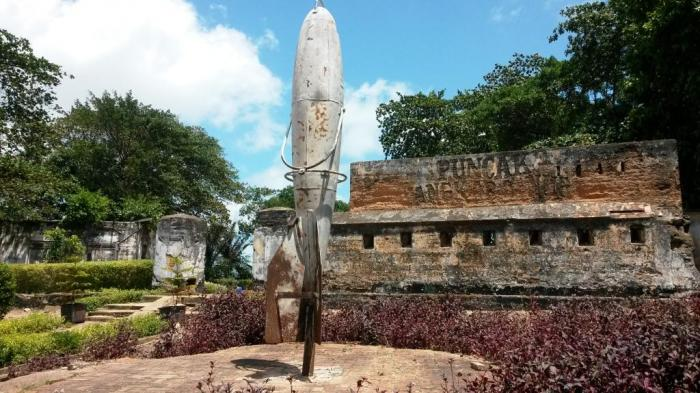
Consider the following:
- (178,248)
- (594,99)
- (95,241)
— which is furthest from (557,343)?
(95,241)

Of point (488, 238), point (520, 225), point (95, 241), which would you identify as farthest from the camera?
point (95, 241)

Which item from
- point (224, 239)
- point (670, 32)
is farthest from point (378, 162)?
point (224, 239)

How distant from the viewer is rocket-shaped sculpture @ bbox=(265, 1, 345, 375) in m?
4.70

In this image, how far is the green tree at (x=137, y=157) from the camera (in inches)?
1037

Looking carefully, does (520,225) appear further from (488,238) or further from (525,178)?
(525,178)

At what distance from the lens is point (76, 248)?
62.8 ft

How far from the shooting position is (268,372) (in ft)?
15.4

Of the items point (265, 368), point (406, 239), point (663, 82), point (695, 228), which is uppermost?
point (663, 82)

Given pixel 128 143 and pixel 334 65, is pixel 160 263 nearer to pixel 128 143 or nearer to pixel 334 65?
pixel 128 143

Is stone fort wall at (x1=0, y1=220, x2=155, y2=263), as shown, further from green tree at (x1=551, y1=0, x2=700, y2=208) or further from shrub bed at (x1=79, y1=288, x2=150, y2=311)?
green tree at (x1=551, y1=0, x2=700, y2=208)

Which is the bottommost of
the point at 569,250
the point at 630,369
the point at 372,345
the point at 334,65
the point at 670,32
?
the point at 372,345

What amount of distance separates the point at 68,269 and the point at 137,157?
10476 millimetres

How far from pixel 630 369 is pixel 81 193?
23.6m

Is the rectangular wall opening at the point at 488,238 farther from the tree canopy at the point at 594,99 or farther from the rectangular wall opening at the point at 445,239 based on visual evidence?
the tree canopy at the point at 594,99
